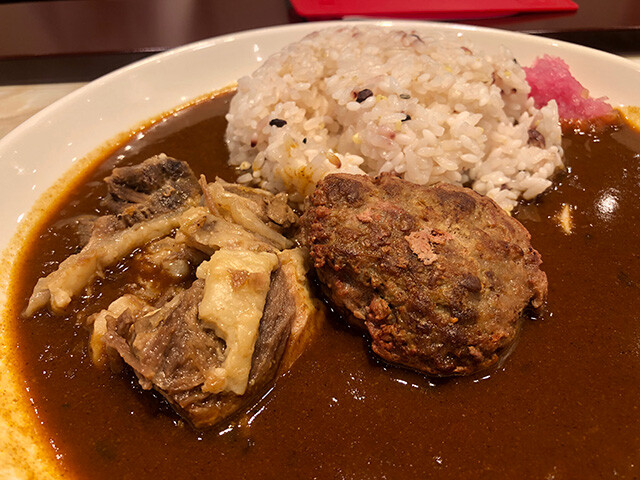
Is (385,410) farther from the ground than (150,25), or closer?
closer

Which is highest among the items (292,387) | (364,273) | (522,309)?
(364,273)

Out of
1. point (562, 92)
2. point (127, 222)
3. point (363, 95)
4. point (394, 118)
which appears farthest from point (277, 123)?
point (562, 92)

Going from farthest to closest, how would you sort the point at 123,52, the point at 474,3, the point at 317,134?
1. the point at 474,3
2. the point at 123,52
3. the point at 317,134

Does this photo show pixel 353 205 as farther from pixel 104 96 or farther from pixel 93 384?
pixel 104 96

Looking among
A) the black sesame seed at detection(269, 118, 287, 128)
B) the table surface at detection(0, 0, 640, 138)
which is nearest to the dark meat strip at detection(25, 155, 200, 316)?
the black sesame seed at detection(269, 118, 287, 128)

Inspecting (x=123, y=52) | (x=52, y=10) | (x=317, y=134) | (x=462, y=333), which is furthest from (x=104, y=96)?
(x=462, y=333)

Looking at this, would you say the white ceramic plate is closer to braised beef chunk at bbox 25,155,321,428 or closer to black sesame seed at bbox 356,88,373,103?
braised beef chunk at bbox 25,155,321,428

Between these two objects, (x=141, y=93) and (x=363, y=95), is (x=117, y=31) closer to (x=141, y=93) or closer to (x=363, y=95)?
(x=141, y=93)
